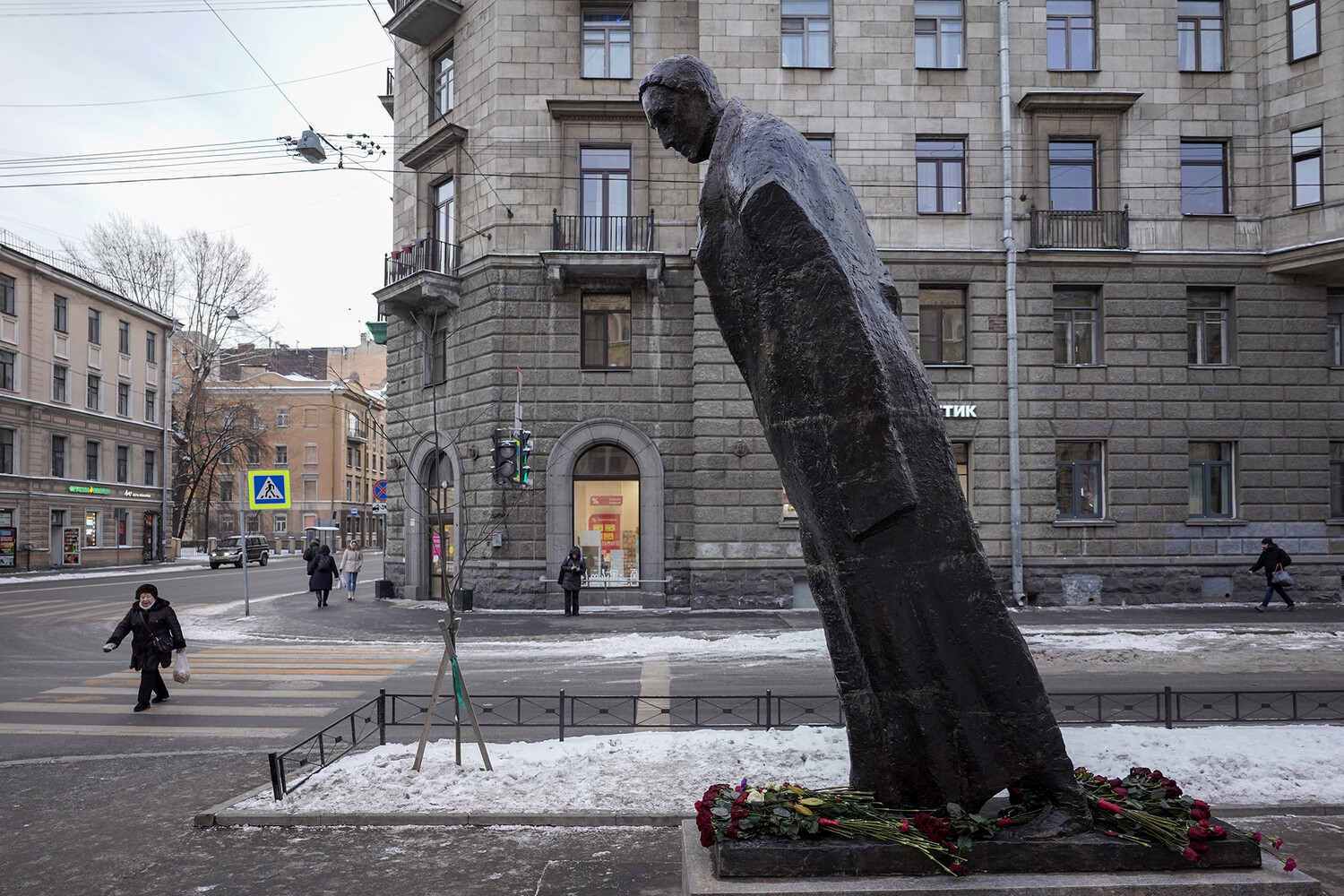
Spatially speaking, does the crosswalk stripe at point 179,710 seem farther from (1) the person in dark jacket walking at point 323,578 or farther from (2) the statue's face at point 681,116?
(1) the person in dark jacket walking at point 323,578

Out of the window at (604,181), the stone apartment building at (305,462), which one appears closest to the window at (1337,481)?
the window at (604,181)

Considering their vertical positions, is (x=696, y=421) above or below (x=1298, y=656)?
above

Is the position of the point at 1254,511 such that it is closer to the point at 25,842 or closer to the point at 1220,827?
the point at 1220,827

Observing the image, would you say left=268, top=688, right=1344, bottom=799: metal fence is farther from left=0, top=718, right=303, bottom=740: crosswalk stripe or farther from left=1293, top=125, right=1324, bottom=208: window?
left=1293, top=125, right=1324, bottom=208: window

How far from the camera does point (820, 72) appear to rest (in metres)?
21.7

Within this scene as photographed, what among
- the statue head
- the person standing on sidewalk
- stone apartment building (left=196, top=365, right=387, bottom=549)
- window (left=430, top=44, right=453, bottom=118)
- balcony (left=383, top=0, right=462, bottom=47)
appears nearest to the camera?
the statue head

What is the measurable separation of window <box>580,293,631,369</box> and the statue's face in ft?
57.8

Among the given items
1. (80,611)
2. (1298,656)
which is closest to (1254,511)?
(1298,656)

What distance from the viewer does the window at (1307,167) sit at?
21.2 metres

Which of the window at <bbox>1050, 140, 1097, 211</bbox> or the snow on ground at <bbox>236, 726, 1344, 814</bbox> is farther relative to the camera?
the window at <bbox>1050, 140, 1097, 211</bbox>

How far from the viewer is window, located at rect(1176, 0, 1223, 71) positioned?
22281mm

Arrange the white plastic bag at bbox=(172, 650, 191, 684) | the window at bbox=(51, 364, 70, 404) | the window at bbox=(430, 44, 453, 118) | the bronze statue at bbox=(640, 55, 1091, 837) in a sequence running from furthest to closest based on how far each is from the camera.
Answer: the window at bbox=(51, 364, 70, 404) < the window at bbox=(430, 44, 453, 118) < the white plastic bag at bbox=(172, 650, 191, 684) < the bronze statue at bbox=(640, 55, 1091, 837)

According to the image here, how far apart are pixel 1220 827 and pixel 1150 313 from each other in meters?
20.9

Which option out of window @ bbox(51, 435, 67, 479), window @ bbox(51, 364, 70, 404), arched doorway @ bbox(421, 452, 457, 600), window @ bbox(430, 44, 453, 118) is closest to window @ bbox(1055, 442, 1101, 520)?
arched doorway @ bbox(421, 452, 457, 600)
